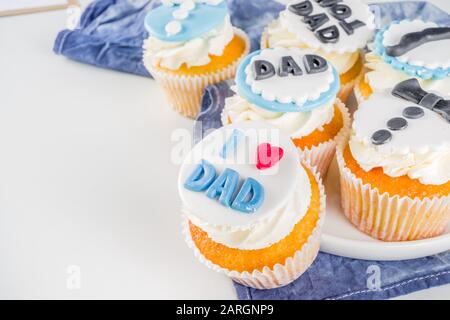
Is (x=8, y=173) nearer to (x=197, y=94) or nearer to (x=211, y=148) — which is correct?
(x=197, y=94)

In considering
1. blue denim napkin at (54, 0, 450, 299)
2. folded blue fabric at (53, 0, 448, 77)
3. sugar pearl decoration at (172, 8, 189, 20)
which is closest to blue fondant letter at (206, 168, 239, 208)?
blue denim napkin at (54, 0, 450, 299)

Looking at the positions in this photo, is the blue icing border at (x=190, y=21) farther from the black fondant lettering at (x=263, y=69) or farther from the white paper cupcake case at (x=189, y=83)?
the black fondant lettering at (x=263, y=69)

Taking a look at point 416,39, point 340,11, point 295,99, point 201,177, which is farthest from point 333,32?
point 201,177

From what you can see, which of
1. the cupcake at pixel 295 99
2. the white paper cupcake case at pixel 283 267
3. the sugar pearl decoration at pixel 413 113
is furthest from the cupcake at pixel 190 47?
the sugar pearl decoration at pixel 413 113

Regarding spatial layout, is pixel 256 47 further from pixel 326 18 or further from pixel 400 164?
pixel 400 164

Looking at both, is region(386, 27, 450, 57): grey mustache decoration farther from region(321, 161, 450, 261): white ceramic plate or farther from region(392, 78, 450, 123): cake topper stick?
region(321, 161, 450, 261): white ceramic plate
